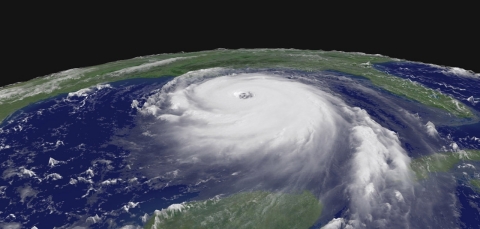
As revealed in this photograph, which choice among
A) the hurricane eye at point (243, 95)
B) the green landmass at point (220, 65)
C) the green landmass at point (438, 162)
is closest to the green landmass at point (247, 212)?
the green landmass at point (438, 162)

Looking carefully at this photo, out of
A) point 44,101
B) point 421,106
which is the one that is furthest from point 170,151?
point 421,106

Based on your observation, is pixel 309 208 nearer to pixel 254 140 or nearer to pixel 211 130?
pixel 254 140

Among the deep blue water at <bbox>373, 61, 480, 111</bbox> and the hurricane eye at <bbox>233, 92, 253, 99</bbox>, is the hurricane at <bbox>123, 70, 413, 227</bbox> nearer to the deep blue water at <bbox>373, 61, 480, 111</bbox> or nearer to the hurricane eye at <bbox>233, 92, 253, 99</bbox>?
the hurricane eye at <bbox>233, 92, 253, 99</bbox>

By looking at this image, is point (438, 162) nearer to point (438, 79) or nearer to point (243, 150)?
point (243, 150)

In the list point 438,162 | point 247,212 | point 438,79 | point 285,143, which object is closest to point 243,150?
point 285,143

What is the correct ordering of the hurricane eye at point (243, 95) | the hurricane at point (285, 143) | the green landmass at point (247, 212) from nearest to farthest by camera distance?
the green landmass at point (247, 212) < the hurricane at point (285, 143) < the hurricane eye at point (243, 95)

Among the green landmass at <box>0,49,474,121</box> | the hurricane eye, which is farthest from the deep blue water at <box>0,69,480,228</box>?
the hurricane eye

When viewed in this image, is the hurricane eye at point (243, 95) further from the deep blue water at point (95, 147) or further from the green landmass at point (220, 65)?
the green landmass at point (220, 65)
